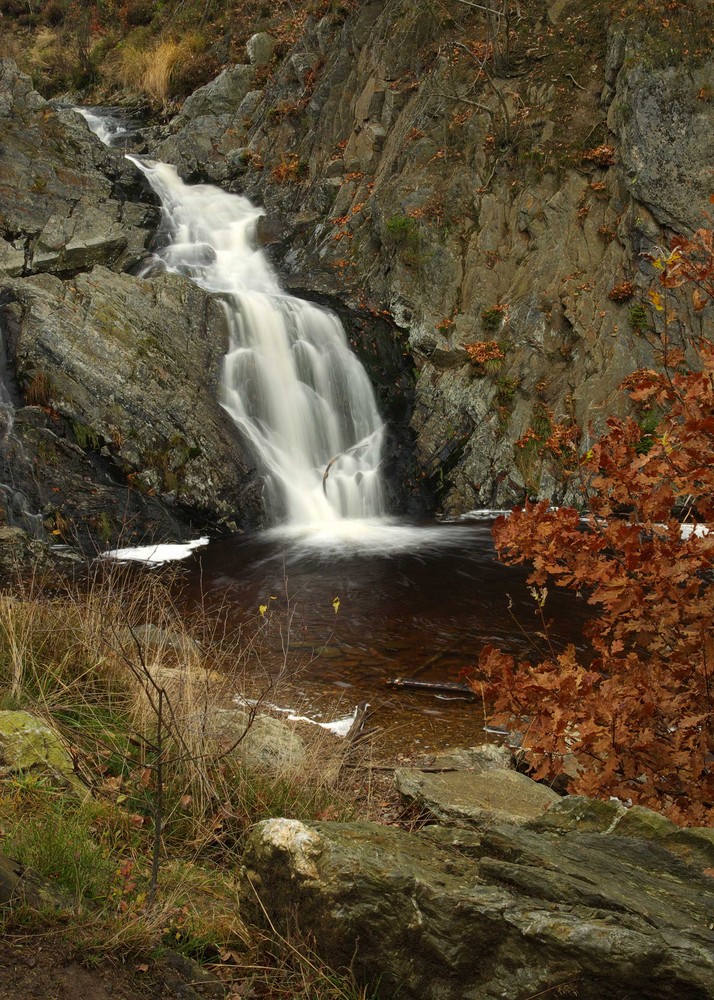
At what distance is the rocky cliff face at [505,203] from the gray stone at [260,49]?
185 inches

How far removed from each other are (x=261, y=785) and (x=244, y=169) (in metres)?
19.7

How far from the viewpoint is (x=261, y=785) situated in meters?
3.96

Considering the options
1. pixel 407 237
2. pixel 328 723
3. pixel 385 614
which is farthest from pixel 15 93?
pixel 328 723

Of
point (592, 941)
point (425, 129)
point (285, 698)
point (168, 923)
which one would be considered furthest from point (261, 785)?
point (425, 129)

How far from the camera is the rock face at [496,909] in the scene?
2201mm

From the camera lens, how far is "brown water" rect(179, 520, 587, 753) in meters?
6.55

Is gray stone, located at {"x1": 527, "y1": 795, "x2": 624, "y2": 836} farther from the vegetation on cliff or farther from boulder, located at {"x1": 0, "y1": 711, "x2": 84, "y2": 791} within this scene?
boulder, located at {"x1": 0, "y1": 711, "x2": 84, "y2": 791}

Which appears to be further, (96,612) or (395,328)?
(395,328)

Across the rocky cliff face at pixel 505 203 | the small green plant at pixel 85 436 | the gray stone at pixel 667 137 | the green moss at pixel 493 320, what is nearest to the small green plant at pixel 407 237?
the rocky cliff face at pixel 505 203

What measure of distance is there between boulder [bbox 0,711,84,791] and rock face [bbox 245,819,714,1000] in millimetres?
1185

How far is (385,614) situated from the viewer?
894 centimetres

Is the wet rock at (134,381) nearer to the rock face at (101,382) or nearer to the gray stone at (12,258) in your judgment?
the rock face at (101,382)

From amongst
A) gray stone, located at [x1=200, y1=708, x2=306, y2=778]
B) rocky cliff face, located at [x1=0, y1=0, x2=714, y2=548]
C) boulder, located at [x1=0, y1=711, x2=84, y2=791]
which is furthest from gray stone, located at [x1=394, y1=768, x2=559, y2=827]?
rocky cliff face, located at [x1=0, y1=0, x2=714, y2=548]

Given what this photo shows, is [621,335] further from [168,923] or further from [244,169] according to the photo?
[168,923]
